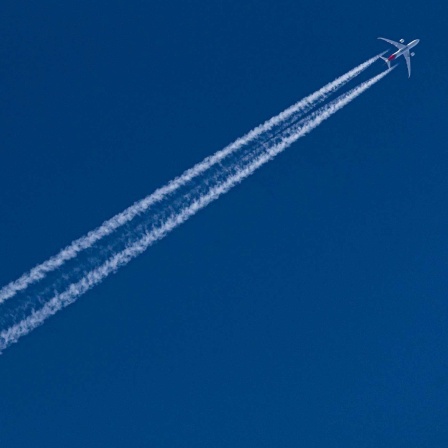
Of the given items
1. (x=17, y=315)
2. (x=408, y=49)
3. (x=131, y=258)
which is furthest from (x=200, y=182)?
(x=408, y=49)

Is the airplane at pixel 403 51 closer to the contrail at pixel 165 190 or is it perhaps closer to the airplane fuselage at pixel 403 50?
the airplane fuselage at pixel 403 50

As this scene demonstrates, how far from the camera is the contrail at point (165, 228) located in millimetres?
42906

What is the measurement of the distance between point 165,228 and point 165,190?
265 centimetres

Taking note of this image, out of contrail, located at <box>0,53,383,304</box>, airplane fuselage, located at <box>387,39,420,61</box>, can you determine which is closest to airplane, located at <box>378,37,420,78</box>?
airplane fuselage, located at <box>387,39,420,61</box>

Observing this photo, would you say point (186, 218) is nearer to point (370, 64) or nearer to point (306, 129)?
point (306, 129)

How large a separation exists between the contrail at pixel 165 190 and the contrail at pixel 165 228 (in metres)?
0.86

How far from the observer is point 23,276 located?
44.1 metres

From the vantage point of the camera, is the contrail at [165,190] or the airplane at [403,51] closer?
the contrail at [165,190]

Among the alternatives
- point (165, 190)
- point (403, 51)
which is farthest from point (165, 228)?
point (403, 51)

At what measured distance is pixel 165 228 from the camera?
46.6 metres

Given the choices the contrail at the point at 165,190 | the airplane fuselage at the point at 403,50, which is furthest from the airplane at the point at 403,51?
the contrail at the point at 165,190

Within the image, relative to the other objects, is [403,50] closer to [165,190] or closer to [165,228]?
[165,190]

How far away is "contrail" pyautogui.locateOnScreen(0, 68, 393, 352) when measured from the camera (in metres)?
42.9

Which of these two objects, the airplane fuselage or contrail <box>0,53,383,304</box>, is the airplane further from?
contrail <box>0,53,383,304</box>
